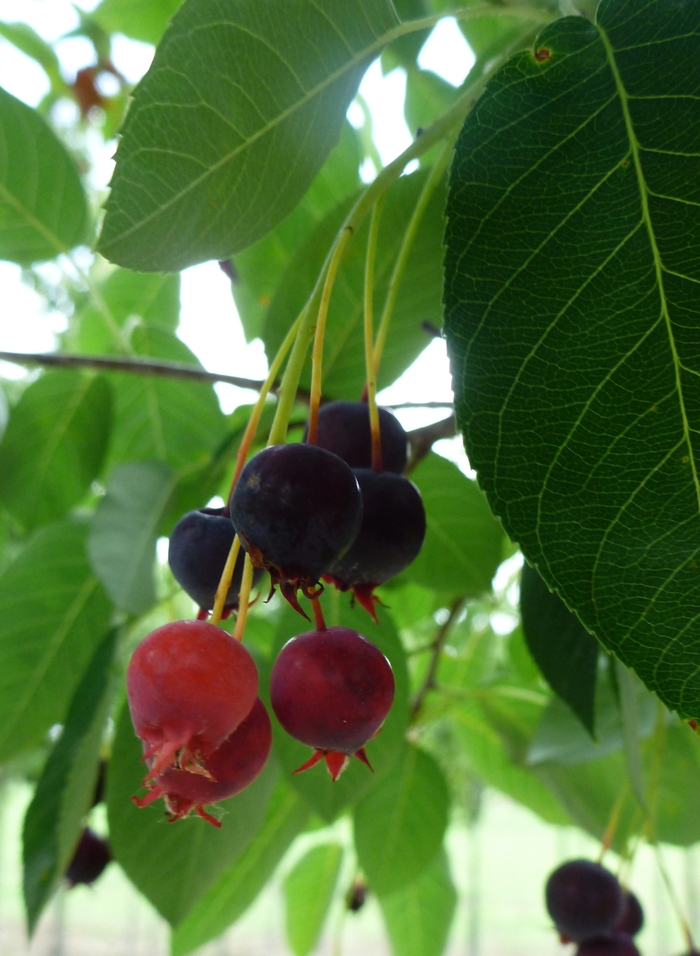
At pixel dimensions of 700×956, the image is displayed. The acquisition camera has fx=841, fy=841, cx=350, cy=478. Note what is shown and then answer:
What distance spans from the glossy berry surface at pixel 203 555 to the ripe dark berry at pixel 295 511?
68 millimetres

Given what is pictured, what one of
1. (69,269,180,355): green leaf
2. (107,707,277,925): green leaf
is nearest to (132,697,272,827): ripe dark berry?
(107,707,277,925): green leaf

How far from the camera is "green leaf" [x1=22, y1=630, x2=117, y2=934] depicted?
69 cm

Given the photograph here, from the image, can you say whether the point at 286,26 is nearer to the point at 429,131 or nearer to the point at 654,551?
the point at 429,131

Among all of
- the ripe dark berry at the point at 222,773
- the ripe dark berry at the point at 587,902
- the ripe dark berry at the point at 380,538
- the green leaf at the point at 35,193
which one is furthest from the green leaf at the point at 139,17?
the ripe dark berry at the point at 587,902

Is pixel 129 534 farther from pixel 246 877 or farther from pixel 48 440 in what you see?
pixel 246 877

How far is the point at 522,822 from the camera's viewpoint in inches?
487

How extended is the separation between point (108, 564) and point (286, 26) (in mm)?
495

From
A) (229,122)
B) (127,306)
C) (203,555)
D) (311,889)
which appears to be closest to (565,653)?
(203,555)

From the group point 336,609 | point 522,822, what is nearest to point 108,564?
point 336,609

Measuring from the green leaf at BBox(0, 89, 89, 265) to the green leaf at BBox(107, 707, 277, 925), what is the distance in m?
0.55

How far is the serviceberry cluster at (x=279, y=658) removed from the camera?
13.2 inches

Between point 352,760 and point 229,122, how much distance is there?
0.61 meters

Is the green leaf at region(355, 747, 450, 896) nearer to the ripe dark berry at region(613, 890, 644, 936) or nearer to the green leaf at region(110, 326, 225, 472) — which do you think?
the ripe dark berry at region(613, 890, 644, 936)

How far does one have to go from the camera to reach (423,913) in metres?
1.31
